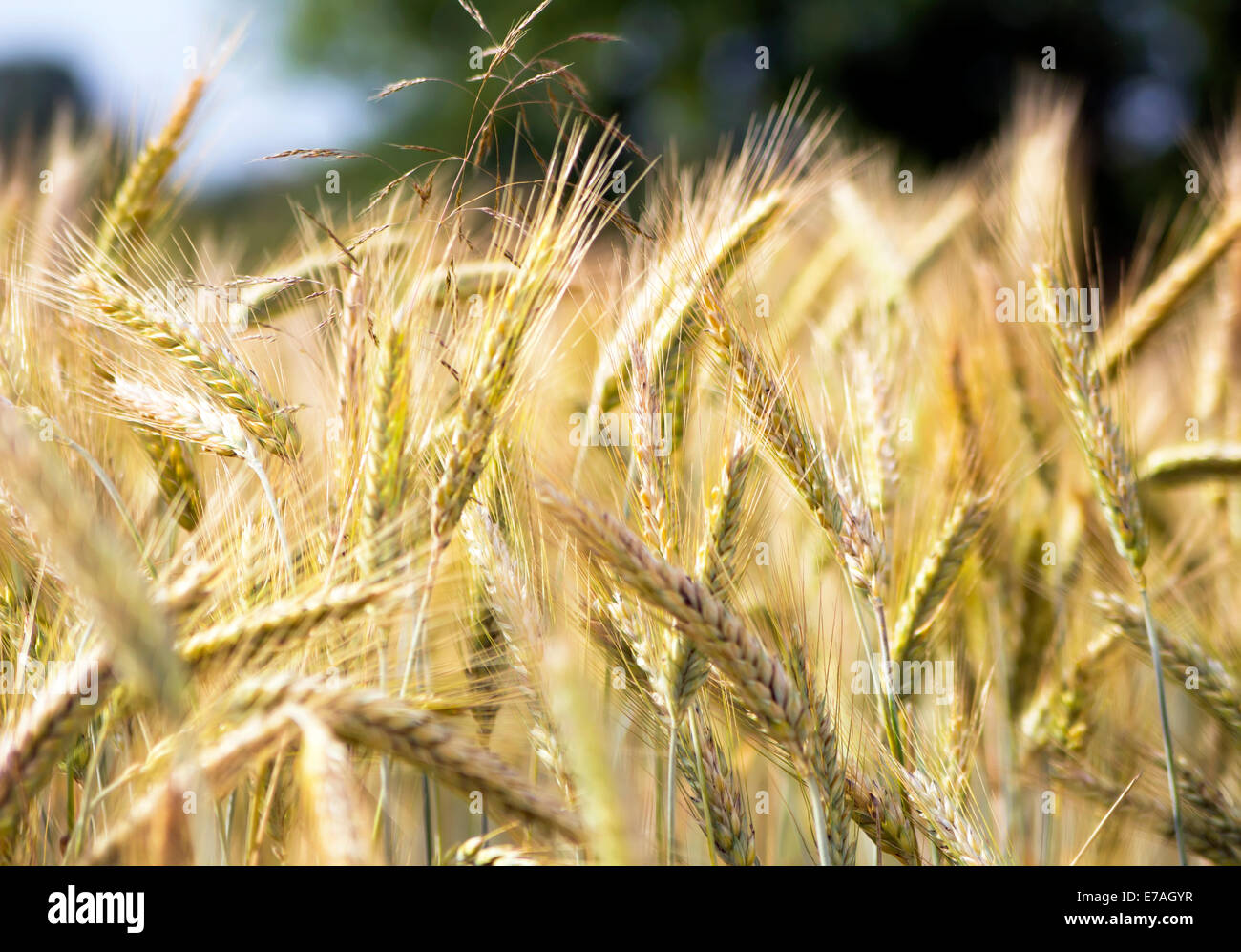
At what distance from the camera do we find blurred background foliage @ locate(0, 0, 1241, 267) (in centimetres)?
1077

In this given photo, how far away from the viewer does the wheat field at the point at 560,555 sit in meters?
0.77

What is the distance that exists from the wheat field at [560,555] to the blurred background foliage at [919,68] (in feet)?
30.5

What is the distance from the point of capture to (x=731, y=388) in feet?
3.45

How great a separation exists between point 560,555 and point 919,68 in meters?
11.9

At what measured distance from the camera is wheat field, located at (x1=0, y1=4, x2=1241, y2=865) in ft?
2.52

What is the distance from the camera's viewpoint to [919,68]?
1118cm

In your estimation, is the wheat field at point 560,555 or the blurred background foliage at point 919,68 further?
the blurred background foliage at point 919,68

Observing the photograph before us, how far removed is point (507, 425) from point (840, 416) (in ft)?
2.68

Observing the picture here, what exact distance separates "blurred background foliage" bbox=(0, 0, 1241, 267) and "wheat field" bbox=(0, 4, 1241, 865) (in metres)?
9.30

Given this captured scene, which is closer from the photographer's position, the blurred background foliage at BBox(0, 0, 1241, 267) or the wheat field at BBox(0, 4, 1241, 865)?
the wheat field at BBox(0, 4, 1241, 865)

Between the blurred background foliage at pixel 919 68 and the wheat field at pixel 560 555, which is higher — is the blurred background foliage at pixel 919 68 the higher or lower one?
the higher one

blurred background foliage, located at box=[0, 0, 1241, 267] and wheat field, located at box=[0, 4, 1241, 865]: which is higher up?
blurred background foliage, located at box=[0, 0, 1241, 267]

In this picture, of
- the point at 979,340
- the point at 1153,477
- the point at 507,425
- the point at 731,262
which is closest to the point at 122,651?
the point at 507,425

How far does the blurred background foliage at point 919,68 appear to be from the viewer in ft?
35.3
